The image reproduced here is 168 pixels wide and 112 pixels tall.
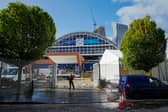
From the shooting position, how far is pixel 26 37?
819 inches

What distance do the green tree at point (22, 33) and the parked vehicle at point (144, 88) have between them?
807 centimetres

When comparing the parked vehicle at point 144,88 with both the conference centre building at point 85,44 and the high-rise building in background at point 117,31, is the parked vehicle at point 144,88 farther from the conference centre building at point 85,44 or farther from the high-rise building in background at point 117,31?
the high-rise building in background at point 117,31

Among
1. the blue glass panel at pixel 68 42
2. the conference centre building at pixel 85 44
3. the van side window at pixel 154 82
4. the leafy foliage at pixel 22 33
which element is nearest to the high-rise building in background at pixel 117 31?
the conference centre building at pixel 85 44

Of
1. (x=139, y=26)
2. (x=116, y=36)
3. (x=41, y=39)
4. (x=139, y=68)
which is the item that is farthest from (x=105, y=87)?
(x=116, y=36)

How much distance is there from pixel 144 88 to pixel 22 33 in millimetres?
10382

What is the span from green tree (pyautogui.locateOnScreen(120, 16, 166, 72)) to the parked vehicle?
584 cm

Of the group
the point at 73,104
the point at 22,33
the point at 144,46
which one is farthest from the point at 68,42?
the point at 73,104

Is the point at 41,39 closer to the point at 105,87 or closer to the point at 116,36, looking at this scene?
the point at 105,87

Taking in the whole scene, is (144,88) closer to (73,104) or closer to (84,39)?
(73,104)

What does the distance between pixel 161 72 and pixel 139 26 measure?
A: 499 centimetres

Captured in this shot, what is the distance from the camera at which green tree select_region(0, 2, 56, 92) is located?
20.4 meters

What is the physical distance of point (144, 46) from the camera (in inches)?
920

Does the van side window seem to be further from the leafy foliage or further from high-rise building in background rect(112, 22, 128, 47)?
high-rise building in background rect(112, 22, 128, 47)

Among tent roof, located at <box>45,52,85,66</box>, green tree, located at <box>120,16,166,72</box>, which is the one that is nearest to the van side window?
green tree, located at <box>120,16,166,72</box>
